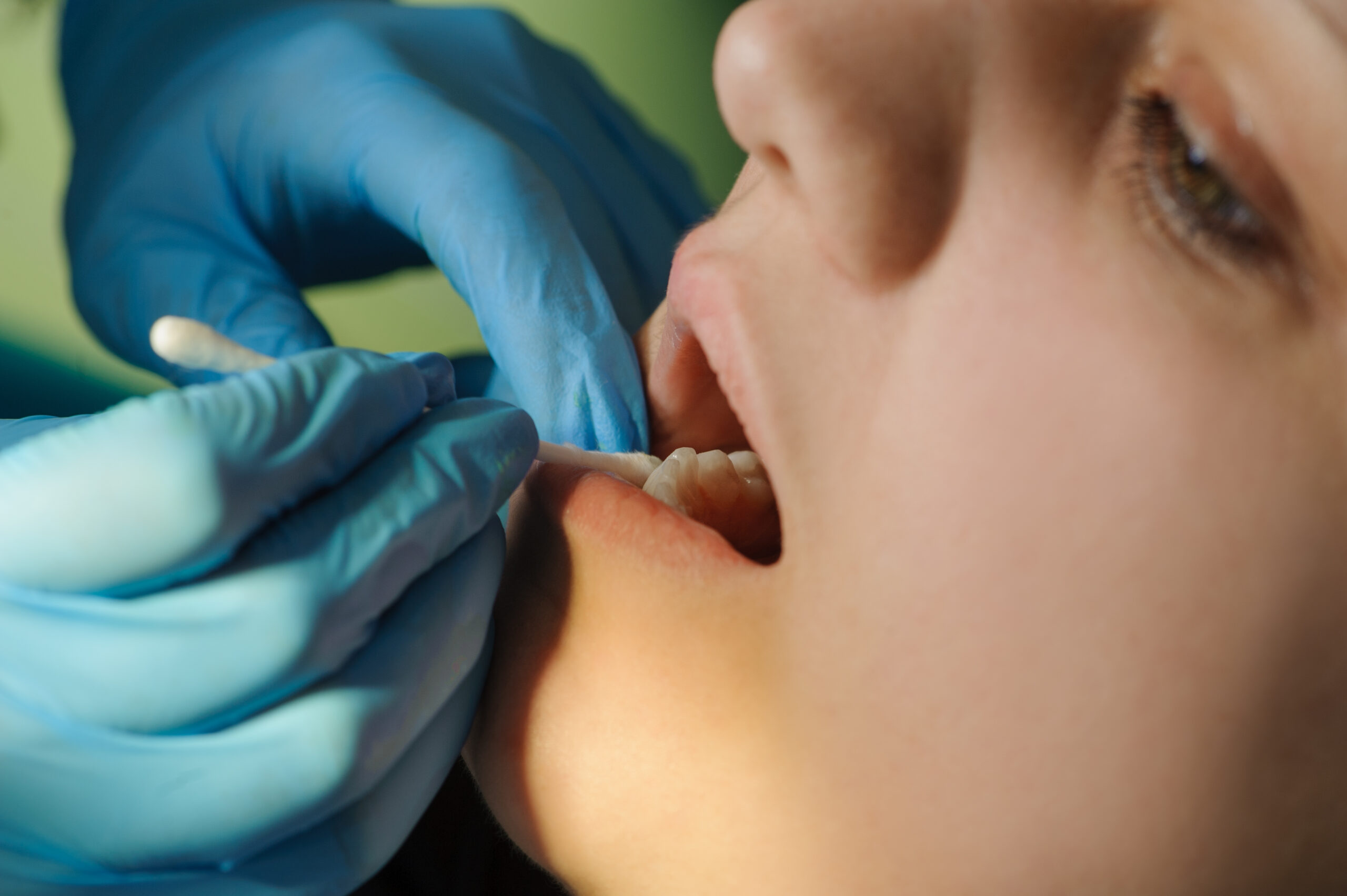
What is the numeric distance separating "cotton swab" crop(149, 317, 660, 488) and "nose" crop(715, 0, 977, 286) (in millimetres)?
281

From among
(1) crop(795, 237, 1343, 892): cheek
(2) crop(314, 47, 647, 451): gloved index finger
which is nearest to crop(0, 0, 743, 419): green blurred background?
(2) crop(314, 47, 647, 451): gloved index finger

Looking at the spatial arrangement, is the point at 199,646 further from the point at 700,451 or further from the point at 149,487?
the point at 700,451

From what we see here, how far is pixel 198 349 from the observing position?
61cm

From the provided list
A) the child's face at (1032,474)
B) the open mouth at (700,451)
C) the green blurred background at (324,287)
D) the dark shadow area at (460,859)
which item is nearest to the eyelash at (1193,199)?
the child's face at (1032,474)

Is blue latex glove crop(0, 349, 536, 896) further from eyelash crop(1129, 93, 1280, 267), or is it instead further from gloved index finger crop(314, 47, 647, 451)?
eyelash crop(1129, 93, 1280, 267)

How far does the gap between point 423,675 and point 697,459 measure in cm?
27

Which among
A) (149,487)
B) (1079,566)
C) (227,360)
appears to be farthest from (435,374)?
(1079,566)

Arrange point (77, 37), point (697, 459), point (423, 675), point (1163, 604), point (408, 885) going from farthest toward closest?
point (77, 37)
point (408, 885)
point (697, 459)
point (423, 675)
point (1163, 604)

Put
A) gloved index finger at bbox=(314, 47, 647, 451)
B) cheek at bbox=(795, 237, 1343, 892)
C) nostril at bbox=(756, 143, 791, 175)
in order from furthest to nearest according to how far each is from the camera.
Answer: gloved index finger at bbox=(314, 47, 647, 451), nostril at bbox=(756, 143, 791, 175), cheek at bbox=(795, 237, 1343, 892)

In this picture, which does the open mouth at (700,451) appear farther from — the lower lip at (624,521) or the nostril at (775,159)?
the nostril at (775,159)

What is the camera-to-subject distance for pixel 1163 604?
0.46 meters

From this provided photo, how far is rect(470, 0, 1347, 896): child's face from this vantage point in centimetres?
46

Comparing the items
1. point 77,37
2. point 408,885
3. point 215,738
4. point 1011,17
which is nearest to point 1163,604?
point 1011,17

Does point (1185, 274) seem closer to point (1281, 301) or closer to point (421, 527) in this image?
point (1281, 301)
